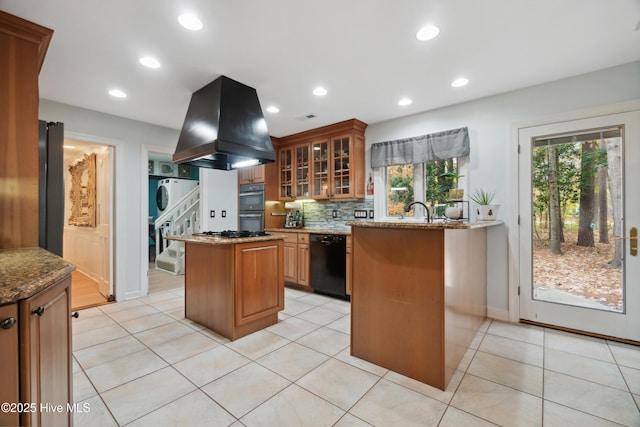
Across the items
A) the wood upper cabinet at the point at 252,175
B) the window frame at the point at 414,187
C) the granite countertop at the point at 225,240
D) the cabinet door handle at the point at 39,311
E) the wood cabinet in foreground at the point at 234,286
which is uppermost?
the wood upper cabinet at the point at 252,175

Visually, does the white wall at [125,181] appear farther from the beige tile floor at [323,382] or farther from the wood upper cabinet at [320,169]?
the wood upper cabinet at [320,169]

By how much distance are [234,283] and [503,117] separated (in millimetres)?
3341

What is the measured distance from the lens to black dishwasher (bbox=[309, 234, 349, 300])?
379cm

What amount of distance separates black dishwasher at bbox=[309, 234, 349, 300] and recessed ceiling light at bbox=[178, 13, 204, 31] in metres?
A: 2.67

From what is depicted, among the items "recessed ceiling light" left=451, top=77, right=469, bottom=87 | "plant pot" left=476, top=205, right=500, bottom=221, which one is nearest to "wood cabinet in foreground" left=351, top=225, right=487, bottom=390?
"plant pot" left=476, top=205, right=500, bottom=221

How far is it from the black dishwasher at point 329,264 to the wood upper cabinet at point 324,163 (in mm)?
739

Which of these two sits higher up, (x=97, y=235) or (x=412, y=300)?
(x=97, y=235)

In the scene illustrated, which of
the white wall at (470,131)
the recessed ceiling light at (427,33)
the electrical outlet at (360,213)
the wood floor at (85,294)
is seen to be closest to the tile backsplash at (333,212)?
the electrical outlet at (360,213)

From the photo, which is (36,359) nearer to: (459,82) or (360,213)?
(459,82)

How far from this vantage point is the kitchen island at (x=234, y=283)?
2580 mm

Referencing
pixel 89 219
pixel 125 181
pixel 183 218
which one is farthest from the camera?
pixel 183 218

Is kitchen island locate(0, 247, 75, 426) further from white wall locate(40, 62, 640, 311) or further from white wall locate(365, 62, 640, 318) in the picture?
white wall locate(365, 62, 640, 318)

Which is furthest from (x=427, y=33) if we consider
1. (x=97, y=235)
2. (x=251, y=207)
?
(x=97, y=235)

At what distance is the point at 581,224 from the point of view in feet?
9.21
